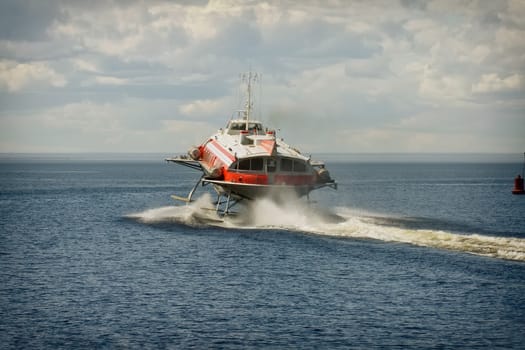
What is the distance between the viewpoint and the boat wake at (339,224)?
49.2 m

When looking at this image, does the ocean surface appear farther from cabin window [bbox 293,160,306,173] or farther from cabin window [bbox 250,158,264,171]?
cabin window [bbox 250,158,264,171]

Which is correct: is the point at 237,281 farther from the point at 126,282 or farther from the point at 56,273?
the point at 56,273

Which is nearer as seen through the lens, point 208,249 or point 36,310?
point 36,310

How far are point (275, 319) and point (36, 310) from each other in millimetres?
12610

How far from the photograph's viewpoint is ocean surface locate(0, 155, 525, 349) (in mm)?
32406

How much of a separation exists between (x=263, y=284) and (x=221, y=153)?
28.4 metres

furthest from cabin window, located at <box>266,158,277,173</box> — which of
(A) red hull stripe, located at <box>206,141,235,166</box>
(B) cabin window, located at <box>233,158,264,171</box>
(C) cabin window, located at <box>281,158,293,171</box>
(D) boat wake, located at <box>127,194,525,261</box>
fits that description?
(A) red hull stripe, located at <box>206,141,235,166</box>

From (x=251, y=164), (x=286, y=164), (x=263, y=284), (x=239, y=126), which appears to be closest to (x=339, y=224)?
(x=286, y=164)

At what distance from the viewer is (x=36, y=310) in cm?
3647

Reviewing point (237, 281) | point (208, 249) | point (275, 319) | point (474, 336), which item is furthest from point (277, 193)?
point (474, 336)

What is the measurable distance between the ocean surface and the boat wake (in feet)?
0.62

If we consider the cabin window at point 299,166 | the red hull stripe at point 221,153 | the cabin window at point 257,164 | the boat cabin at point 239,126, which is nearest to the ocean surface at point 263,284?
the cabin window at point 299,166

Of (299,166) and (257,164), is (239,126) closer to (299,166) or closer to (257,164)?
(299,166)

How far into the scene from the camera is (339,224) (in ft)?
200
